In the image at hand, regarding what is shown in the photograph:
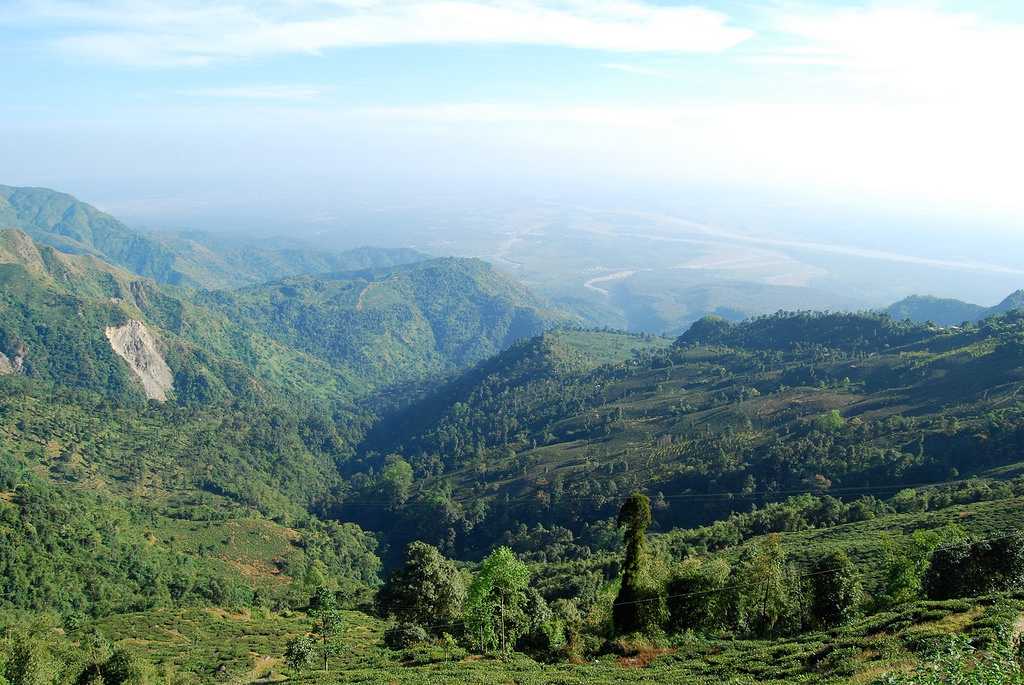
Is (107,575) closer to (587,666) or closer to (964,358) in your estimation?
(587,666)

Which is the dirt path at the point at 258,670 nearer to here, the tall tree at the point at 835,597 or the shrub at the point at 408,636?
the shrub at the point at 408,636

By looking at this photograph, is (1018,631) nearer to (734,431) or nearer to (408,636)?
(408,636)

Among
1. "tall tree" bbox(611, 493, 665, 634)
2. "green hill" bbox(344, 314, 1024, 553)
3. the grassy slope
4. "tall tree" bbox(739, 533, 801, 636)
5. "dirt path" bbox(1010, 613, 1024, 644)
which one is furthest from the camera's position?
"green hill" bbox(344, 314, 1024, 553)

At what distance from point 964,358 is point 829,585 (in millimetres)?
120594

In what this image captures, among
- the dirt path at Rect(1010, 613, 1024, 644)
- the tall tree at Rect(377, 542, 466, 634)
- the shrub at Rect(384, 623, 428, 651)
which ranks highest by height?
the dirt path at Rect(1010, 613, 1024, 644)

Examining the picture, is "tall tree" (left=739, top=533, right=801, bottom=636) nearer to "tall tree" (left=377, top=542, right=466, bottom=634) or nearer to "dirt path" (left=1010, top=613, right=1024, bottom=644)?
"dirt path" (left=1010, top=613, right=1024, bottom=644)

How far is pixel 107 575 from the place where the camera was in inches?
3420

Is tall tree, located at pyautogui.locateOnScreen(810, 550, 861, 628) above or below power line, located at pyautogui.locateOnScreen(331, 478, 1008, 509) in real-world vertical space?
above

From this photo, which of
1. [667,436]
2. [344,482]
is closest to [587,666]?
[667,436]

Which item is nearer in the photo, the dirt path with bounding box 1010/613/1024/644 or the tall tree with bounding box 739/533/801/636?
the dirt path with bounding box 1010/613/1024/644

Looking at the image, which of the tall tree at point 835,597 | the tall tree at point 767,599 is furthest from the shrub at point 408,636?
the tall tree at point 835,597

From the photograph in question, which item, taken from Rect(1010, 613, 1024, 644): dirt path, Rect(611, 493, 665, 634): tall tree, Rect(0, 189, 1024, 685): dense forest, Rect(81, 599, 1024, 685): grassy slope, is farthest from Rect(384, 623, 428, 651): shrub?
Rect(1010, 613, 1024, 644): dirt path

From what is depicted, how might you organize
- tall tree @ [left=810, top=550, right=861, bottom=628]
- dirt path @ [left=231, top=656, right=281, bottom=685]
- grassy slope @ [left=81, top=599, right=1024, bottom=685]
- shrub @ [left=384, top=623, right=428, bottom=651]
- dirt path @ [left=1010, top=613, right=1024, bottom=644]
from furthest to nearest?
dirt path @ [left=231, top=656, right=281, bottom=685] < shrub @ [left=384, top=623, right=428, bottom=651] < tall tree @ [left=810, top=550, right=861, bottom=628] < grassy slope @ [left=81, top=599, right=1024, bottom=685] < dirt path @ [left=1010, top=613, right=1024, bottom=644]

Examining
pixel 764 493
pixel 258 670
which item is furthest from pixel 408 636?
pixel 764 493
